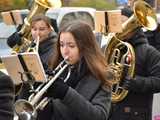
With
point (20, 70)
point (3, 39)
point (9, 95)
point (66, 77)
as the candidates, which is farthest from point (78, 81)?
point (3, 39)

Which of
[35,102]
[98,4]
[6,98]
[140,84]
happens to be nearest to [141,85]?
[140,84]

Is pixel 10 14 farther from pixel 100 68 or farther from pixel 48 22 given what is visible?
pixel 100 68

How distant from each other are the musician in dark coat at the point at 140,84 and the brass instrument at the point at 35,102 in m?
1.45

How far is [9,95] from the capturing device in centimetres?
241

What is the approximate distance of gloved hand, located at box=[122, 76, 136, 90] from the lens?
15.5 ft

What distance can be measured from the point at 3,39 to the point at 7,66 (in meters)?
5.83

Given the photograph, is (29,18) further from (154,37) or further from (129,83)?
(129,83)

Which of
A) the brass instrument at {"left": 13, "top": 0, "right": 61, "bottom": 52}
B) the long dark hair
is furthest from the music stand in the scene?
the brass instrument at {"left": 13, "top": 0, "right": 61, "bottom": 52}

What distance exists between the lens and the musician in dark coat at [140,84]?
4750mm

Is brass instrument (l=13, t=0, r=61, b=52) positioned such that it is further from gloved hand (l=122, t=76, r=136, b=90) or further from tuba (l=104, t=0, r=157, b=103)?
gloved hand (l=122, t=76, r=136, b=90)

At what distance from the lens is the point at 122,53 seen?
5.01m

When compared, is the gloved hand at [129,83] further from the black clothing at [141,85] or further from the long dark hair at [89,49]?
the long dark hair at [89,49]

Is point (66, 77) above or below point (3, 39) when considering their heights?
above

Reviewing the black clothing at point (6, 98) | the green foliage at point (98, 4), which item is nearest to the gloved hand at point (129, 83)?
the black clothing at point (6, 98)
